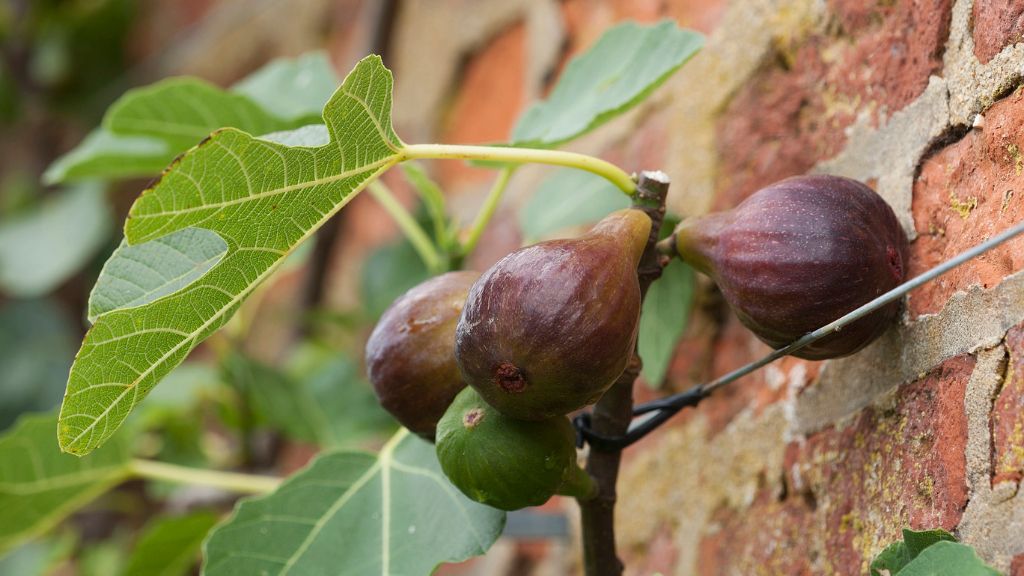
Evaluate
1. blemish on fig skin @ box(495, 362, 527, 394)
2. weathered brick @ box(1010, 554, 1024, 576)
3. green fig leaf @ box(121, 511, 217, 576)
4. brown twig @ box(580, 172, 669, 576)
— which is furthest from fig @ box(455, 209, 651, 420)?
green fig leaf @ box(121, 511, 217, 576)

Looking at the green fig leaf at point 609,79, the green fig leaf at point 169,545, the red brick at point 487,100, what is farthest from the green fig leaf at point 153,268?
the red brick at point 487,100

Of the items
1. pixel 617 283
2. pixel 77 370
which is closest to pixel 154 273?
pixel 77 370

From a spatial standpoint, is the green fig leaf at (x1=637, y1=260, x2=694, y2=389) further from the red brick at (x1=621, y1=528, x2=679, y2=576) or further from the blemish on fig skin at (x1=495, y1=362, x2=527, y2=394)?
the blemish on fig skin at (x1=495, y1=362, x2=527, y2=394)

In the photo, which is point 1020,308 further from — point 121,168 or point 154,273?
point 121,168

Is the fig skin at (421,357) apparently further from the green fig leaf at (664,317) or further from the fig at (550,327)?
the green fig leaf at (664,317)

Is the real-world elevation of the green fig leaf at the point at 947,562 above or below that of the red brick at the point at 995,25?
below

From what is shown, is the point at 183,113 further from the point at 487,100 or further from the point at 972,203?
the point at 972,203
